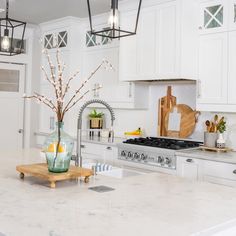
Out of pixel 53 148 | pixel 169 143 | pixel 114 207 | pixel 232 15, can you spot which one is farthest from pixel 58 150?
pixel 232 15

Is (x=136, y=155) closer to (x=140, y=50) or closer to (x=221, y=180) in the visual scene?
(x=221, y=180)

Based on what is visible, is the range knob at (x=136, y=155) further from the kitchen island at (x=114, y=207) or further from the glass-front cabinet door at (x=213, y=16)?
the kitchen island at (x=114, y=207)

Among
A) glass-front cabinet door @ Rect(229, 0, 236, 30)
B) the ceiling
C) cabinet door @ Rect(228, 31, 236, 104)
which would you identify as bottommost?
cabinet door @ Rect(228, 31, 236, 104)

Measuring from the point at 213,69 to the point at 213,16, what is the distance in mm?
577

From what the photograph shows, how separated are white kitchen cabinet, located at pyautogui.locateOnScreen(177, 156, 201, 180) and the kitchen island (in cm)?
133

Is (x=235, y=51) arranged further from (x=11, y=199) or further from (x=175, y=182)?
(x=11, y=199)

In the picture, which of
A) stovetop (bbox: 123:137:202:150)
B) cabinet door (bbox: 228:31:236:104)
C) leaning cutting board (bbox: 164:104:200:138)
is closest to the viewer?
cabinet door (bbox: 228:31:236:104)

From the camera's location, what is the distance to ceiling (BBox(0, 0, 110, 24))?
466 cm

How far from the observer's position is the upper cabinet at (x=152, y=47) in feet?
13.4

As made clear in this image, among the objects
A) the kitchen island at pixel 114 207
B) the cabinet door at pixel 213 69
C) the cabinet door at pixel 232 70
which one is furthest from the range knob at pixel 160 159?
the kitchen island at pixel 114 207

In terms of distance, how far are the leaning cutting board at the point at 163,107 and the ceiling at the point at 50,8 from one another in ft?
4.69

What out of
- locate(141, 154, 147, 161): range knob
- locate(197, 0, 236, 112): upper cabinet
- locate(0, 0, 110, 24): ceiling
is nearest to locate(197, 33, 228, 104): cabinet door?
locate(197, 0, 236, 112): upper cabinet

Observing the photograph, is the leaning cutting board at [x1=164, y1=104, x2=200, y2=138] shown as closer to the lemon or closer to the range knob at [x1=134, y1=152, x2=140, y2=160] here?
the range knob at [x1=134, y1=152, x2=140, y2=160]

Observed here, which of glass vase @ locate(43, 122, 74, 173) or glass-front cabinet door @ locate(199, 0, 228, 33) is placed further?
glass-front cabinet door @ locate(199, 0, 228, 33)
